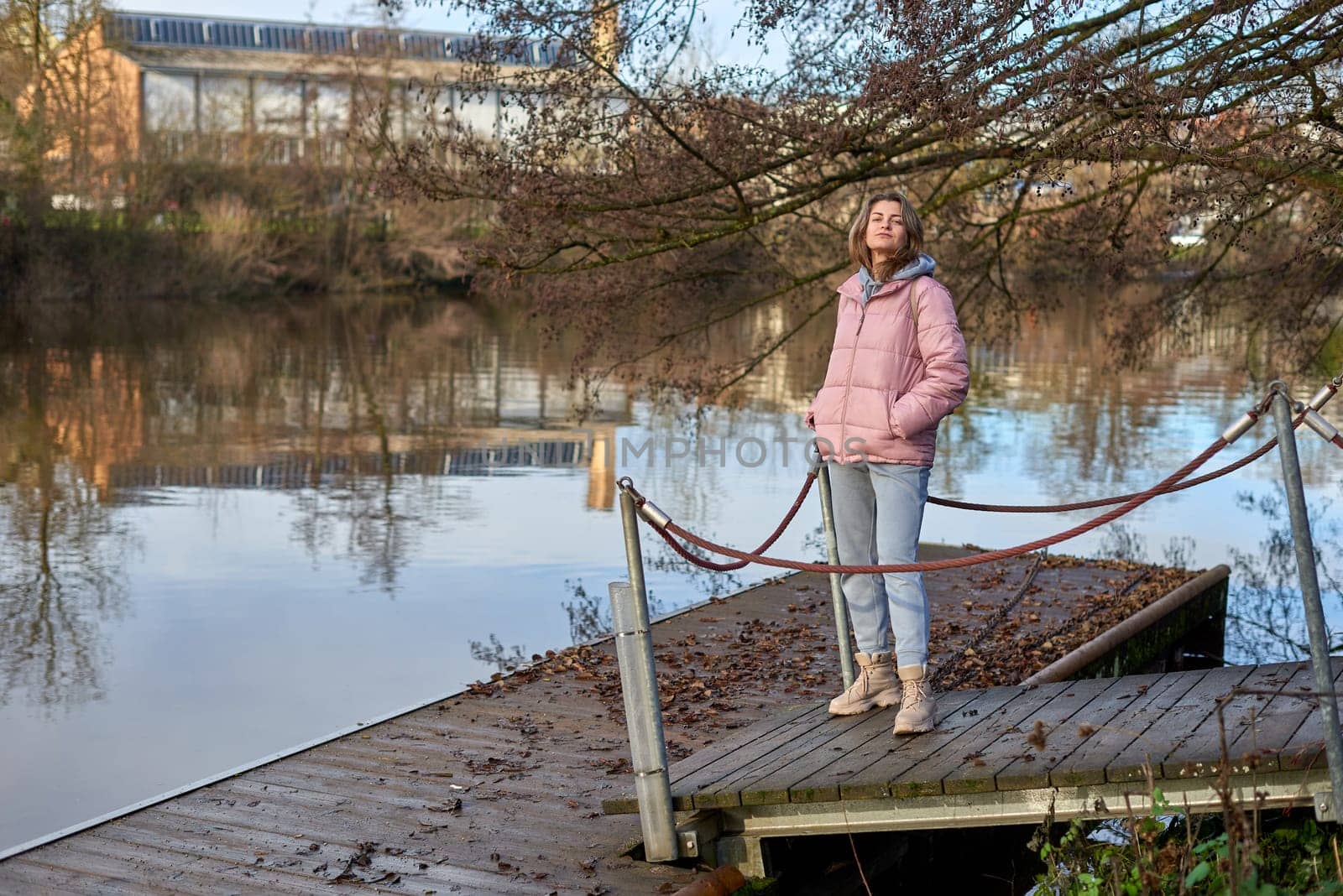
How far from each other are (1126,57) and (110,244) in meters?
40.9

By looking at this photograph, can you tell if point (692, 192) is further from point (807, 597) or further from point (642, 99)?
point (807, 597)

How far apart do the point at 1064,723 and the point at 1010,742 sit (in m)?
0.32

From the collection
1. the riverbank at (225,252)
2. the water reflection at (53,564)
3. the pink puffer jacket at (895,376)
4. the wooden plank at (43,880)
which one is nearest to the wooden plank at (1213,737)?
the pink puffer jacket at (895,376)

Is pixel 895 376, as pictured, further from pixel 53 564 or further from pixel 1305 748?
pixel 53 564

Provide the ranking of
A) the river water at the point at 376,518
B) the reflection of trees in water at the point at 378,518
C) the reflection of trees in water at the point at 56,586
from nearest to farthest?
the river water at the point at 376,518 < the reflection of trees in water at the point at 56,586 < the reflection of trees in water at the point at 378,518

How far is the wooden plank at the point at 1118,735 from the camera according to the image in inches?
186

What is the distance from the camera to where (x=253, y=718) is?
8.62 metres

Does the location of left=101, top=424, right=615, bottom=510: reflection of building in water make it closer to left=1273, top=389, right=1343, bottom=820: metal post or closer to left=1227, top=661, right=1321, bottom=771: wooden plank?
left=1227, top=661, right=1321, bottom=771: wooden plank

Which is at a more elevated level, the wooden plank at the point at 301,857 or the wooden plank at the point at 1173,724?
the wooden plank at the point at 1173,724

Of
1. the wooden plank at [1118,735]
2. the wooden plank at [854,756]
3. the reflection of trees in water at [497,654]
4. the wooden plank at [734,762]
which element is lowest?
Answer: the reflection of trees in water at [497,654]

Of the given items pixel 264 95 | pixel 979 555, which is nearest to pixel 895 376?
pixel 979 555

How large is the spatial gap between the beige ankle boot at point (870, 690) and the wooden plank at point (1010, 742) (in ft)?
1.46

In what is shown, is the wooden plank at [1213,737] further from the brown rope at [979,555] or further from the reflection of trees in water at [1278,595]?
the reflection of trees in water at [1278,595]

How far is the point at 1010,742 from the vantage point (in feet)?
16.8
